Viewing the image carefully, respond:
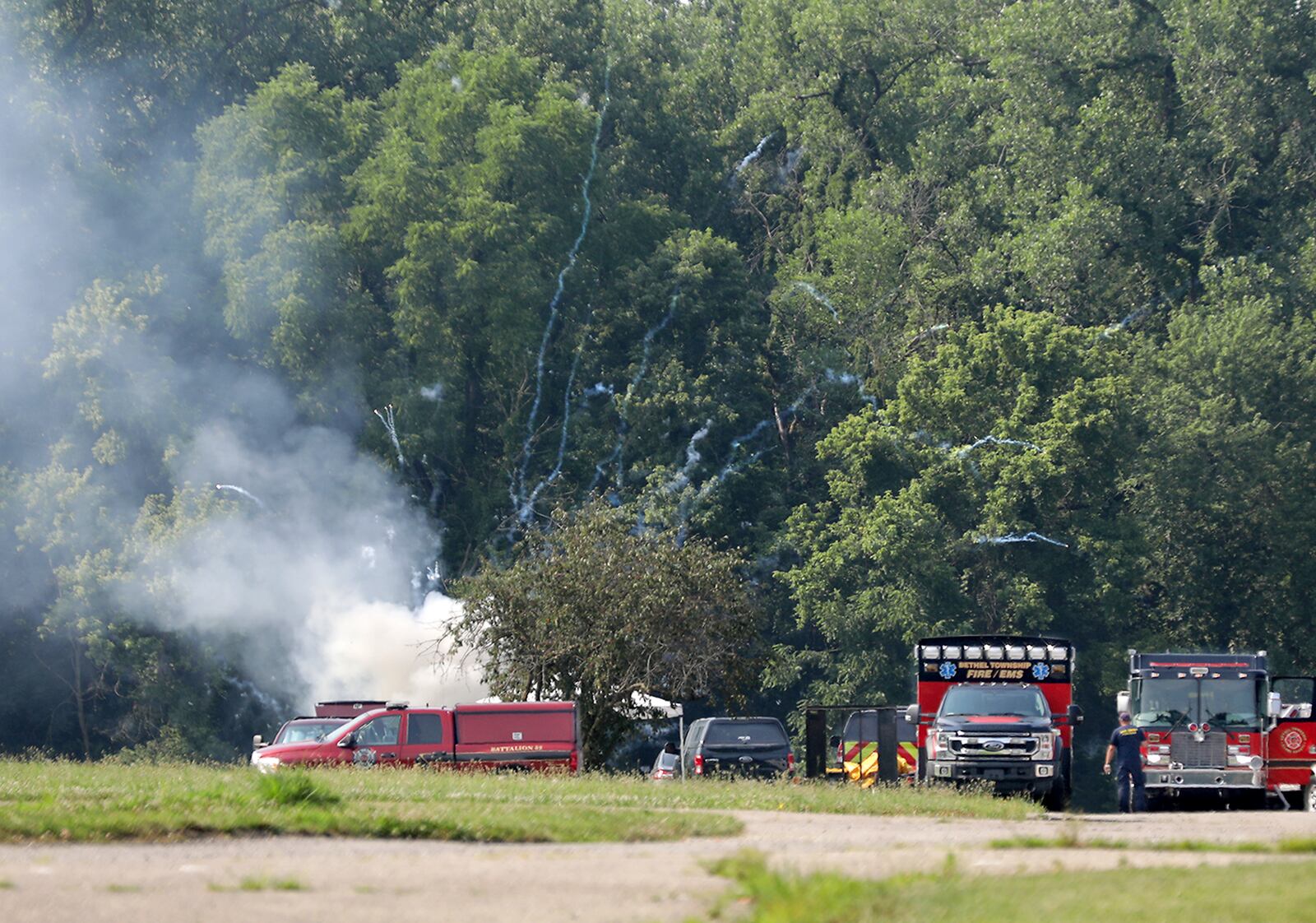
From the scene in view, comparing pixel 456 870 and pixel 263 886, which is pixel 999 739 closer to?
pixel 456 870

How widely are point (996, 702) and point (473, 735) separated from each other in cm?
893

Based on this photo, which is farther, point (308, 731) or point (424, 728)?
point (308, 731)

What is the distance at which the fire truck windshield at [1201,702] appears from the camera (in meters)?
29.4

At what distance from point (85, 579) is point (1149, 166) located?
→ 34.2 meters

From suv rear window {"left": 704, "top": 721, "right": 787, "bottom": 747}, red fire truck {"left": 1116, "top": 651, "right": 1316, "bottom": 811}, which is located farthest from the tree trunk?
red fire truck {"left": 1116, "top": 651, "right": 1316, "bottom": 811}

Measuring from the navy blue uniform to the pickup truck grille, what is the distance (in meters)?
2.66

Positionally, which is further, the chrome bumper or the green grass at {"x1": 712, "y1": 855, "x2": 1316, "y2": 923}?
the chrome bumper

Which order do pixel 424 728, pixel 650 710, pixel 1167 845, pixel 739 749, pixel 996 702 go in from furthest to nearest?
pixel 650 710, pixel 739 749, pixel 424 728, pixel 996 702, pixel 1167 845

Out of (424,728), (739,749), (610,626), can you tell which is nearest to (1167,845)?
(424,728)

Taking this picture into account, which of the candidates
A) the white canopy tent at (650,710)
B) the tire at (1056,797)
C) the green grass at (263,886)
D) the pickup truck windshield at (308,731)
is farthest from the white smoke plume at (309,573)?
the green grass at (263,886)

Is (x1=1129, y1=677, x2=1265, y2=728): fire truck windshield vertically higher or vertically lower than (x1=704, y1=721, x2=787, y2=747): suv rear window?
higher

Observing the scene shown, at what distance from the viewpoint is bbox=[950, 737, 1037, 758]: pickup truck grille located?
26.5 metres

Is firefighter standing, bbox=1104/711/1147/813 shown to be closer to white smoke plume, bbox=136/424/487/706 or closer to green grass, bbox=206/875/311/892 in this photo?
green grass, bbox=206/875/311/892

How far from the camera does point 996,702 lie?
27156 millimetres
